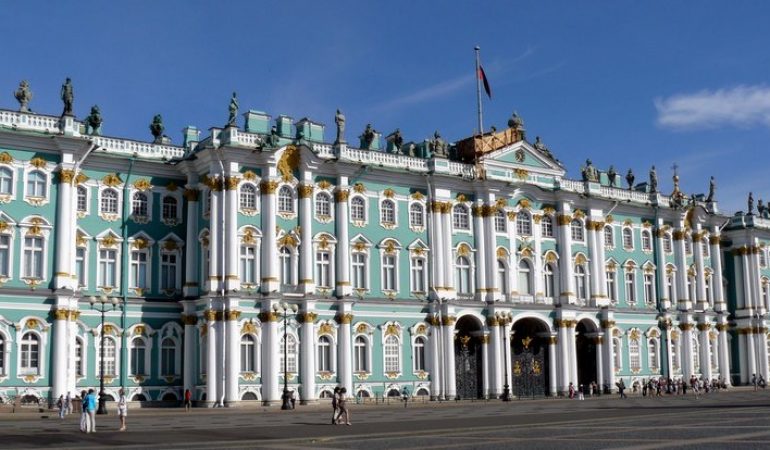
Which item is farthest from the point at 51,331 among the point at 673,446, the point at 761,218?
the point at 761,218

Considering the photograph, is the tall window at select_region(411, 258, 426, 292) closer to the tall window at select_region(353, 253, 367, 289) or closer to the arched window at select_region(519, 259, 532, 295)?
the tall window at select_region(353, 253, 367, 289)

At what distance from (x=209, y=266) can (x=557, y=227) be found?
92.9ft

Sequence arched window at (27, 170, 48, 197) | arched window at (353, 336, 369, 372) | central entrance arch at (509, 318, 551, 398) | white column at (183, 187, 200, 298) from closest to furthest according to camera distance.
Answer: arched window at (27, 170, 48, 197), white column at (183, 187, 200, 298), arched window at (353, 336, 369, 372), central entrance arch at (509, 318, 551, 398)

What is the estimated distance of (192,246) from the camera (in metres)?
62.5

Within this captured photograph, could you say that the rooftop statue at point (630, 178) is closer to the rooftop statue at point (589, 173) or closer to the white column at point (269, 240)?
the rooftop statue at point (589, 173)

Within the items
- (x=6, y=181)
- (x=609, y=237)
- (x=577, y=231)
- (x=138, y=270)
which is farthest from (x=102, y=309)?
(x=609, y=237)

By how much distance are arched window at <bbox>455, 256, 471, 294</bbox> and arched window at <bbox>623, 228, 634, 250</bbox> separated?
16998mm

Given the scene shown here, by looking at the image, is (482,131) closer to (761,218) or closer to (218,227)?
(218,227)

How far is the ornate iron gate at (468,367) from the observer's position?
6975cm

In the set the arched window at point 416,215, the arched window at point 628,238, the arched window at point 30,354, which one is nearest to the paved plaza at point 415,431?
the arched window at point 30,354

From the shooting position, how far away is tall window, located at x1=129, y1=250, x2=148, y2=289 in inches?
2409

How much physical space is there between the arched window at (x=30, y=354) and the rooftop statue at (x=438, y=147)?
97.1ft

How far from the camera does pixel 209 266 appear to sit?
6059cm

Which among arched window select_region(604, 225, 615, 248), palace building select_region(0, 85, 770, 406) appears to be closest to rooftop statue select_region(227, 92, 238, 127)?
palace building select_region(0, 85, 770, 406)
